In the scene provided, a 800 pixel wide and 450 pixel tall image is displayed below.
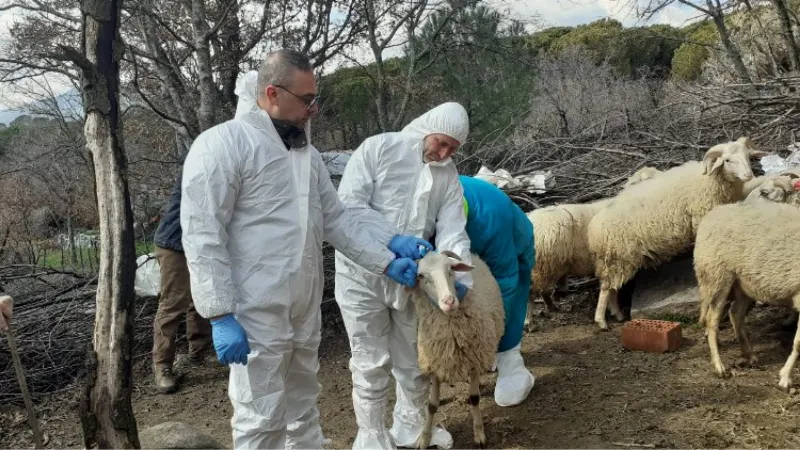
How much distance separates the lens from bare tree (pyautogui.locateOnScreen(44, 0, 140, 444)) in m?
2.94

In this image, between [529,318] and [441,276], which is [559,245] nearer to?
[529,318]

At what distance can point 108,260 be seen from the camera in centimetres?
296

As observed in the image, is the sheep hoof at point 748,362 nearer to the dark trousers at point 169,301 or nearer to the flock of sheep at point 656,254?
the flock of sheep at point 656,254

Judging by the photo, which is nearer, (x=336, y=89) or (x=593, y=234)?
(x=593, y=234)

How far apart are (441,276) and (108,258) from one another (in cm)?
167

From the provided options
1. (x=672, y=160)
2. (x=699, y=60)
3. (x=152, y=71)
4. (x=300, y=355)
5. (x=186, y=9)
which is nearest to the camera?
(x=300, y=355)

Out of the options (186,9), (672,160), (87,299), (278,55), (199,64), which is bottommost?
(87,299)

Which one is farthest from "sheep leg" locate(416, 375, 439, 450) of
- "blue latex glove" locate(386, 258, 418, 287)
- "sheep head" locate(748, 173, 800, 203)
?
"sheep head" locate(748, 173, 800, 203)

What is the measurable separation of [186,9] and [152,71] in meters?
1.09

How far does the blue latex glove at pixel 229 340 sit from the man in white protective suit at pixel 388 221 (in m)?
1.20

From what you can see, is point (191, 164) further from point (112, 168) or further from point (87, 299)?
point (87, 299)

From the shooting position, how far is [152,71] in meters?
8.79

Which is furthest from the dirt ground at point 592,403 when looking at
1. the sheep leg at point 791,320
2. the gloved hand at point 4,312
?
the gloved hand at point 4,312

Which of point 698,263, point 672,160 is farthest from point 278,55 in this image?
point 672,160
